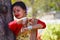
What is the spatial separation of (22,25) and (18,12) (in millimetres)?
156

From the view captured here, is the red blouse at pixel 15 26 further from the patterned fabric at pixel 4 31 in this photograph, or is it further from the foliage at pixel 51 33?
the foliage at pixel 51 33

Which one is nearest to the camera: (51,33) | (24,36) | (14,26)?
(14,26)

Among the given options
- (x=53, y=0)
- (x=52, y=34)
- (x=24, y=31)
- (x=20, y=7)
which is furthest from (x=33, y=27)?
(x=53, y=0)

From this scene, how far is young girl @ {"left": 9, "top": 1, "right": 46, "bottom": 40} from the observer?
241 centimetres

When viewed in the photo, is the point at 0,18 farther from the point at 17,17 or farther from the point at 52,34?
the point at 52,34

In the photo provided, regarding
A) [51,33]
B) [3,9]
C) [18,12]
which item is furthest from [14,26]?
[51,33]

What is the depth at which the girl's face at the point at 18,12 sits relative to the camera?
8.25ft

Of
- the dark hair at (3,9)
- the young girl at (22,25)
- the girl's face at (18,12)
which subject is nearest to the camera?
the young girl at (22,25)

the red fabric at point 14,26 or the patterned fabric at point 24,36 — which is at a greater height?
the red fabric at point 14,26

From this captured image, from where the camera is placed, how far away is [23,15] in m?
2.53

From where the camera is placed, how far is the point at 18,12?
2.53 metres

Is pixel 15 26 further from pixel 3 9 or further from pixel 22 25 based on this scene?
pixel 3 9

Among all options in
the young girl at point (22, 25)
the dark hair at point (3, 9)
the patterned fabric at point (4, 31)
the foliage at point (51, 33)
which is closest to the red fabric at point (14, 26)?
the young girl at point (22, 25)

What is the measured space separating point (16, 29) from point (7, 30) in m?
0.17
